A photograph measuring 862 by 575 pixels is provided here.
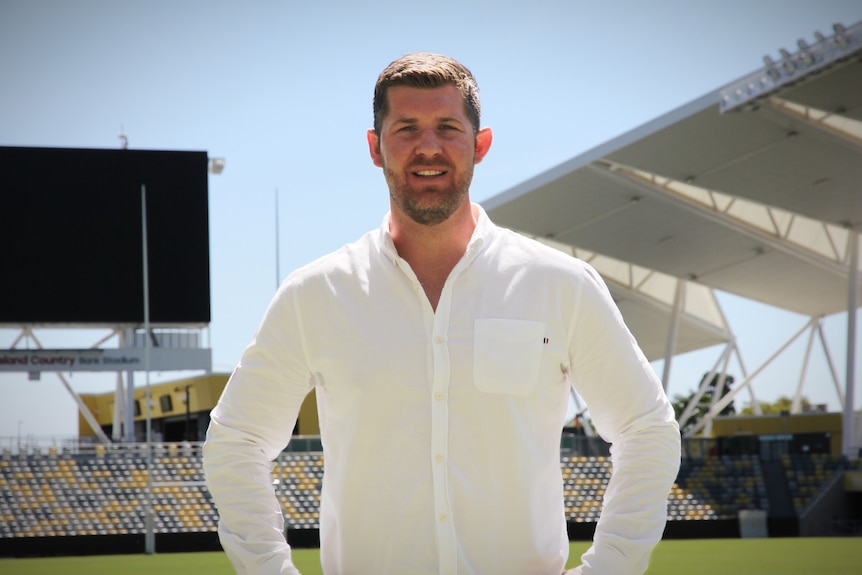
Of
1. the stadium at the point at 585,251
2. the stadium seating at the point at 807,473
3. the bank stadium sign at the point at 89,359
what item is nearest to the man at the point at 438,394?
the stadium at the point at 585,251

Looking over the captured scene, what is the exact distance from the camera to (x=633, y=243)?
41438 millimetres

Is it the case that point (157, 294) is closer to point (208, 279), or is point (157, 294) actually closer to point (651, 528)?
point (208, 279)

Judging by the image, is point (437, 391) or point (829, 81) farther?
point (829, 81)

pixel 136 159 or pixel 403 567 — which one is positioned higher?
pixel 136 159

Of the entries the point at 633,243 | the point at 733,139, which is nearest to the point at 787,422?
the point at 633,243

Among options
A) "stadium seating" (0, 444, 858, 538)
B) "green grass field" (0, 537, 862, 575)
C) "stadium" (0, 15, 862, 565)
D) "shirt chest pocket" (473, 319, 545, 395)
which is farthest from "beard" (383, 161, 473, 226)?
"stadium seating" (0, 444, 858, 538)

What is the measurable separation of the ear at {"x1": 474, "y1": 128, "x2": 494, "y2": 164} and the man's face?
116 millimetres

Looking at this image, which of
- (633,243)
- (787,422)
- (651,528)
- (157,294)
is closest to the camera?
(651,528)

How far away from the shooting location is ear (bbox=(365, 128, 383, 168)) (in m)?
2.99

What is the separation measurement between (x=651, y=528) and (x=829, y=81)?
26.8 metres

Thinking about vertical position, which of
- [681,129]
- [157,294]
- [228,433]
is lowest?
[228,433]

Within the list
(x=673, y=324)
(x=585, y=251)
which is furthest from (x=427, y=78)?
(x=673, y=324)

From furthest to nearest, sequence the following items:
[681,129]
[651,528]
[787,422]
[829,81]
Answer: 1. [787,422]
2. [681,129]
3. [829,81]
4. [651,528]

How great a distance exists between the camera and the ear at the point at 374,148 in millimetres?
2994
